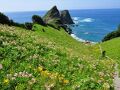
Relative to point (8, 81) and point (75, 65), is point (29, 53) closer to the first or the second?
point (75, 65)

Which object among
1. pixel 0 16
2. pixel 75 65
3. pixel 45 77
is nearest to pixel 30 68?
pixel 45 77

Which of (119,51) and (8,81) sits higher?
(8,81)

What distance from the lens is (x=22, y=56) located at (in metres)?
17.9

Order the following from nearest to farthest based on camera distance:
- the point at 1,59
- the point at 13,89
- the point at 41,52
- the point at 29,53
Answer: the point at 13,89 → the point at 1,59 → the point at 29,53 → the point at 41,52

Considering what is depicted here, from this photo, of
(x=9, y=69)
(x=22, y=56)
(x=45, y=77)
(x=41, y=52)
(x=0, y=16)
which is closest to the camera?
(x=45, y=77)

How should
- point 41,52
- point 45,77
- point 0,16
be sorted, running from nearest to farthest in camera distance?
point 45,77
point 41,52
point 0,16

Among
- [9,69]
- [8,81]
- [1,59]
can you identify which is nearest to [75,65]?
[1,59]

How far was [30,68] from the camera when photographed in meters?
15.3

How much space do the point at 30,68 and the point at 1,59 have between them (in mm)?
1806

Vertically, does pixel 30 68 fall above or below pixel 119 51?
above

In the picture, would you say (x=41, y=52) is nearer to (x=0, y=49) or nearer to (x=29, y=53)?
(x=29, y=53)

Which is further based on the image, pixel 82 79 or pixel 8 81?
pixel 82 79

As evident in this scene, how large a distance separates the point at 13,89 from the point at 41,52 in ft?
30.9

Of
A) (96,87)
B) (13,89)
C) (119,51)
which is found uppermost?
(13,89)
